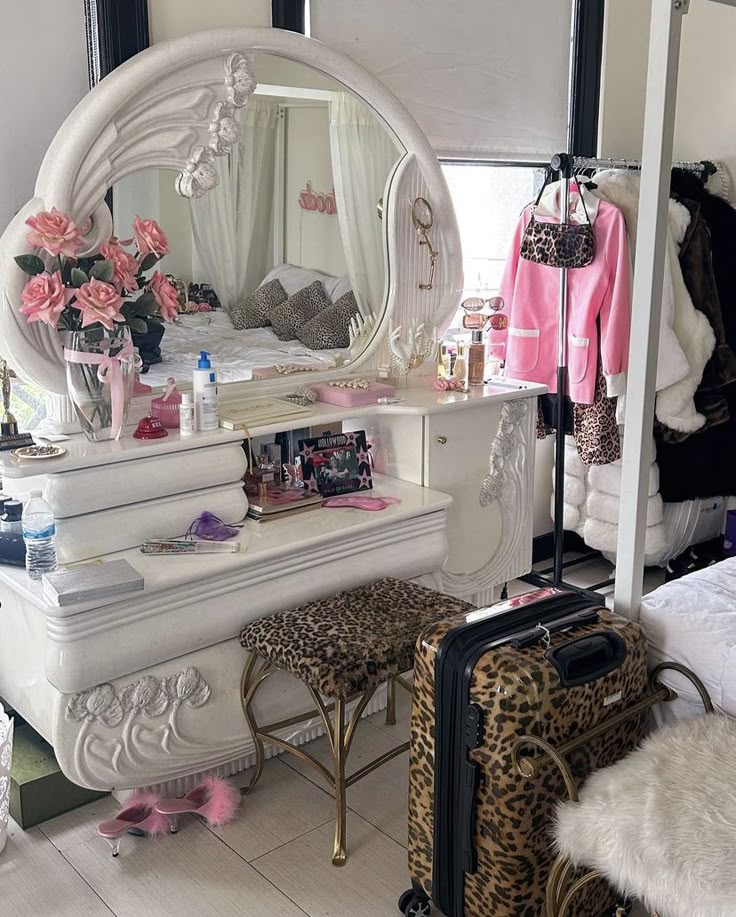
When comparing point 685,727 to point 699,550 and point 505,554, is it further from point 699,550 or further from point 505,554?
point 699,550

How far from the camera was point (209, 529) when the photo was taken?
2514 mm

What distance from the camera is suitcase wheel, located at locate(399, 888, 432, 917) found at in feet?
6.89

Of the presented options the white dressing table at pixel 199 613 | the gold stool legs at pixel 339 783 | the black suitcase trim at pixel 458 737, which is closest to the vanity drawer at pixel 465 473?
the white dressing table at pixel 199 613

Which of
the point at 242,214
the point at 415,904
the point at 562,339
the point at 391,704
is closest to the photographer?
the point at 415,904

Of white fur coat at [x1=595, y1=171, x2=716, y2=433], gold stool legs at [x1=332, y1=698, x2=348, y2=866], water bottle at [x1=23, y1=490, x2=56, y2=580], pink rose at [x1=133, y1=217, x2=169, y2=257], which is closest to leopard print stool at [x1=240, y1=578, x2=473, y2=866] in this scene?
gold stool legs at [x1=332, y1=698, x2=348, y2=866]

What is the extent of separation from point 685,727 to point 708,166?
2.67 meters

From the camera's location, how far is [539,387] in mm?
3205

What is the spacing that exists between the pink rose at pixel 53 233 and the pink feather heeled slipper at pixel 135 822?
133cm

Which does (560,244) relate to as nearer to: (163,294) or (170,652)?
(163,294)

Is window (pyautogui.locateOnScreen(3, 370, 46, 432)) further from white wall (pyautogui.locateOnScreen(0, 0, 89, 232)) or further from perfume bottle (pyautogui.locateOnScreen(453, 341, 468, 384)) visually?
perfume bottle (pyautogui.locateOnScreen(453, 341, 468, 384))

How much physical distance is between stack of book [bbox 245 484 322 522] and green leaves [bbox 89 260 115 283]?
0.72 m

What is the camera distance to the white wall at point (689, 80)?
150 inches

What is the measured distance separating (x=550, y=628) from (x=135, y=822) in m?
1.15

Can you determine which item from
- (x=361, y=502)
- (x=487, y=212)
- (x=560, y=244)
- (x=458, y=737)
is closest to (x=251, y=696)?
(x=361, y=502)
